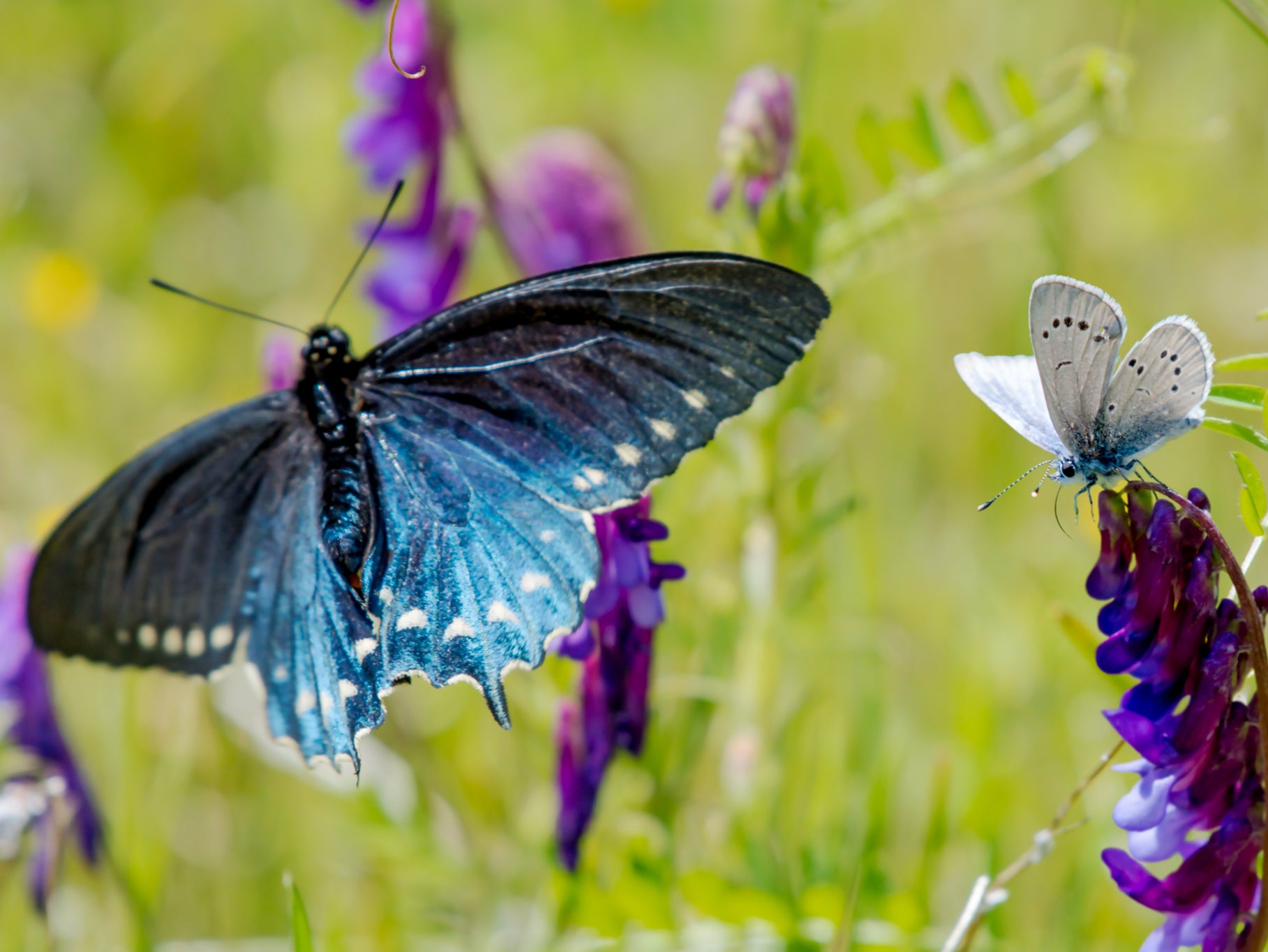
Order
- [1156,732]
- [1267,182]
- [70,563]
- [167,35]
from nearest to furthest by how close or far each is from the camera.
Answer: [1156,732]
[70,563]
[1267,182]
[167,35]

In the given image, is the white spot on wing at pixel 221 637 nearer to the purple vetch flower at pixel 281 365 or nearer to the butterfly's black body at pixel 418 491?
the butterfly's black body at pixel 418 491

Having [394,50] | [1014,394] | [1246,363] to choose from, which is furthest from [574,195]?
[1246,363]

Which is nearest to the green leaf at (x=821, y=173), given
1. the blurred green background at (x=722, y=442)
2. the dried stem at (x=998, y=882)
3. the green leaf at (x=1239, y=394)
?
the blurred green background at (x=722, y=442)

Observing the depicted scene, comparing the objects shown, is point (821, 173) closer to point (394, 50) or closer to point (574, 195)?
point (394, 50)

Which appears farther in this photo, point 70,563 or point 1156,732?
point 70,563

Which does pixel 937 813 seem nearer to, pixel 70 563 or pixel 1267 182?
pixel 70 563

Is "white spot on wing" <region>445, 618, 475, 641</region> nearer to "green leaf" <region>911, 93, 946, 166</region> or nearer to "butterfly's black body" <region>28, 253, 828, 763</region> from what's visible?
"butterfly's black body" <region>28, 253, 828, 763</region>

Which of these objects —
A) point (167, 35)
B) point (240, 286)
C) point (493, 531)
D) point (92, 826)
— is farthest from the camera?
point (167, 35)

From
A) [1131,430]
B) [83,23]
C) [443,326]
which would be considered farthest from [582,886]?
[83,23]

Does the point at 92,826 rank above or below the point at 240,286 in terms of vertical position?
below
